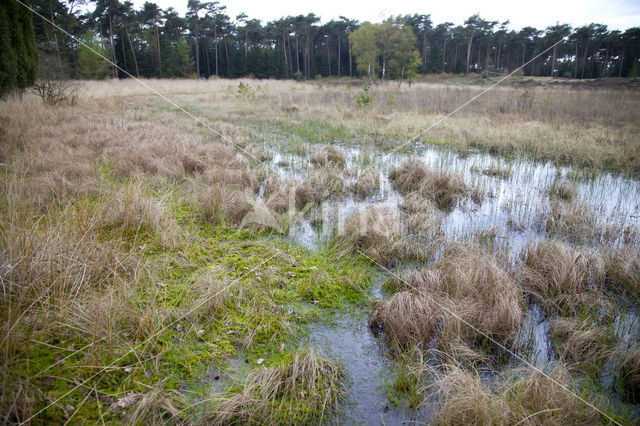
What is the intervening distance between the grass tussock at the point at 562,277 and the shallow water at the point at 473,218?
0.62 ft

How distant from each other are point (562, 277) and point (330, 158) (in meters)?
4.88

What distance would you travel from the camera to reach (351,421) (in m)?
1.94

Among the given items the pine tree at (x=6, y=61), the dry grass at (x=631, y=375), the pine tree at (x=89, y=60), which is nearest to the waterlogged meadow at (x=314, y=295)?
the dry grass at (x=631, y=375)

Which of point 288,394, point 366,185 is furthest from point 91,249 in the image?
point 366,185

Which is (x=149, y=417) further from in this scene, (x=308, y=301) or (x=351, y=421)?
(x=308, y=301)

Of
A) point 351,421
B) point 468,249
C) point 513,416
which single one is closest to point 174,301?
point 351,421

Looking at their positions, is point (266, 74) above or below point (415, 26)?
below

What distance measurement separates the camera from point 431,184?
5602 millimetres

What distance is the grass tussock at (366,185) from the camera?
5660mm

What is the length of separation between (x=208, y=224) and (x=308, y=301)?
6.32ft

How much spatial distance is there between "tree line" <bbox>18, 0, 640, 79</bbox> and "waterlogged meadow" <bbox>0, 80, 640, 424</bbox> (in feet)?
27.9

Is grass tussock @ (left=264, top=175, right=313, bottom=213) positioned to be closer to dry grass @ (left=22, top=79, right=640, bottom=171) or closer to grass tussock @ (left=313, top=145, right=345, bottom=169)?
grass tussock @ (left=313, top=145, right=345, bottom=169)
